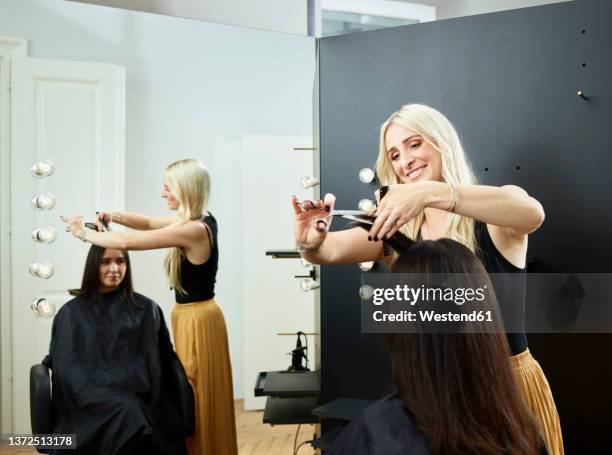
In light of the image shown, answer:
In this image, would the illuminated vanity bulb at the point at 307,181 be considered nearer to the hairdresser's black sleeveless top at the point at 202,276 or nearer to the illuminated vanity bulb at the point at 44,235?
the hairdresser's black sleeveless top at the point at 202,276

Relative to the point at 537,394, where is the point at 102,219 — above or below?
above

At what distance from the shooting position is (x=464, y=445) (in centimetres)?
104

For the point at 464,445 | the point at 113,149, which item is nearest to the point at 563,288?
the point at 464,445

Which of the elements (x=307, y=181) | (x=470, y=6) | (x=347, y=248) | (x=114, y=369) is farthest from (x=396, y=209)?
(x=470, y=6)

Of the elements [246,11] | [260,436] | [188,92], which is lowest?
[260,436]

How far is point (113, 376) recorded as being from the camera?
206 centimetres

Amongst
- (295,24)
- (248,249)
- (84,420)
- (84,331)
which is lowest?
(84,420)

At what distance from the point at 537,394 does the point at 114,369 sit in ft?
A: 4.57

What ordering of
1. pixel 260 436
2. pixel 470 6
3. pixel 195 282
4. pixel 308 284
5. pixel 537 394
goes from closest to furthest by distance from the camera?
pixel 537 394 < pixel 195 282 < pixel 260 436 < pixel 308 284 < pixel 470 6

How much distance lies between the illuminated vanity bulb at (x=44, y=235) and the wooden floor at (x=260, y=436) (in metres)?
0.92

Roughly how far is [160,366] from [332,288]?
0.75m

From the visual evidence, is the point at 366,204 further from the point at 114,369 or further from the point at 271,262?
the point at 114,369

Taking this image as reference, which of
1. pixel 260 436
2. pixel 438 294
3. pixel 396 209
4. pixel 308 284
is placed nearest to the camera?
pixel 438 294

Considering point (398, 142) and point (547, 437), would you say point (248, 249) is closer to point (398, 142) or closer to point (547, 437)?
point (398, 142)
